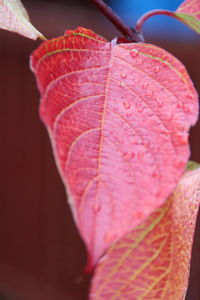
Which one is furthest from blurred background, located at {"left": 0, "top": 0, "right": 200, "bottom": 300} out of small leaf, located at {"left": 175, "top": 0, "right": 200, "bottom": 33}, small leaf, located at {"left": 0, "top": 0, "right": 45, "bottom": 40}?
small leaf, located at {"left": 0, "top": 0, "right": 45, "bottom": 40}

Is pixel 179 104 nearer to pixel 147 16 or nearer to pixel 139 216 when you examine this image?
pixel 139 216

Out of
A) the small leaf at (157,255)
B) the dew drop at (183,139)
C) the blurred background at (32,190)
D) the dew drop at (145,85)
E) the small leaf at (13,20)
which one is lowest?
the blurred background at (32,190)

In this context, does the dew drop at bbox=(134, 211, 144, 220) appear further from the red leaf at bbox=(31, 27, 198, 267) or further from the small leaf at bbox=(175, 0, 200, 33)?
the small leaf at bbox=(175, 0, 200, 33)

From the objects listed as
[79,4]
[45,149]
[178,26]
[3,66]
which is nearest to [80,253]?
[45,149]

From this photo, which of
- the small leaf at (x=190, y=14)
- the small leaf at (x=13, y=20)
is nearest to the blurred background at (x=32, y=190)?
the small leaf at (x=190, y=14)

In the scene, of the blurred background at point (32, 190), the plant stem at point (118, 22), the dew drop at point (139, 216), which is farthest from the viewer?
the blurred background at point (32, 190)

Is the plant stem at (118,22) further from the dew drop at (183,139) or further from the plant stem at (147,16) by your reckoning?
the dew drop at (183,139)

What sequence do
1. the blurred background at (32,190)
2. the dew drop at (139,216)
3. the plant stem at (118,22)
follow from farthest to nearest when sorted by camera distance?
the blurred background at (32,190), the plant stem at (118,22), the dew drop at (139,216)

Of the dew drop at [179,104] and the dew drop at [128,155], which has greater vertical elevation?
the dew drop at [128,155]
